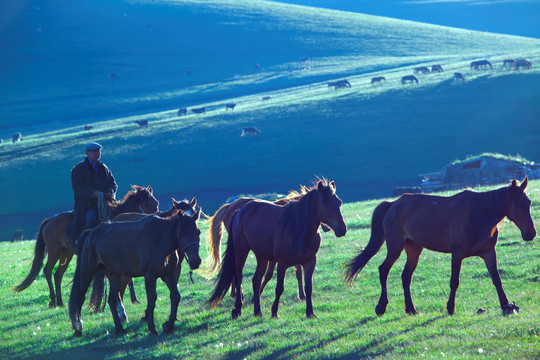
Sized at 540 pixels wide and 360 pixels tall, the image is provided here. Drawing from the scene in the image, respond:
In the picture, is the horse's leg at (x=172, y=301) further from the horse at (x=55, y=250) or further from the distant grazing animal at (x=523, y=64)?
the distant grazing animal at (x=523, y=64)

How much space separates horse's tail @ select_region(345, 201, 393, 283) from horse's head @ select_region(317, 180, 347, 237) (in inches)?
47.9

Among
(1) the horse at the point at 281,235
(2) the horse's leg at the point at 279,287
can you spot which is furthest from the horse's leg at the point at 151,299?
(2) the horse's leg at the point at 279,287

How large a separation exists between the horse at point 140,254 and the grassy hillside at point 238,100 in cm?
3266

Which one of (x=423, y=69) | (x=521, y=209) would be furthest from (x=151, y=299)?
(x=423, y=69)

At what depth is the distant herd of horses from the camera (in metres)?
10.1

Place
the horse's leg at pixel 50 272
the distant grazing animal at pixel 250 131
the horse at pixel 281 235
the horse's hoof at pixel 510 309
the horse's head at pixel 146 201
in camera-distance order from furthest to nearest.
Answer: the distant grazing animal at pixel 250 131, the horse's leg at pixel 50 272, the horse's head at pixel 146 201, the horse at pixel 281 235, the horse's hoof at pixel 510 309

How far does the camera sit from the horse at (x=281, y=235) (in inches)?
419

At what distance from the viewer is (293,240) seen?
1098 centimetres

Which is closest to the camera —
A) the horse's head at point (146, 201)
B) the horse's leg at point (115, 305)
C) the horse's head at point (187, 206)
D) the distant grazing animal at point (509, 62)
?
the horse's head at point (187, 206)

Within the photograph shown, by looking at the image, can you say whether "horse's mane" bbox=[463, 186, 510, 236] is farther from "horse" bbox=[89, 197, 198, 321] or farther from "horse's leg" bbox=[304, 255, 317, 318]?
"horse" bbox=[89, 197, 198, 321]

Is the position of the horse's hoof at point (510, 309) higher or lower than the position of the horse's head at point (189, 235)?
lower

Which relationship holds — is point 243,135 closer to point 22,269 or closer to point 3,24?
point 22,269

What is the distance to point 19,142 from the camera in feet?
230

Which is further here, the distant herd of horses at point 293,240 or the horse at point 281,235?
the horse at point 281,235
